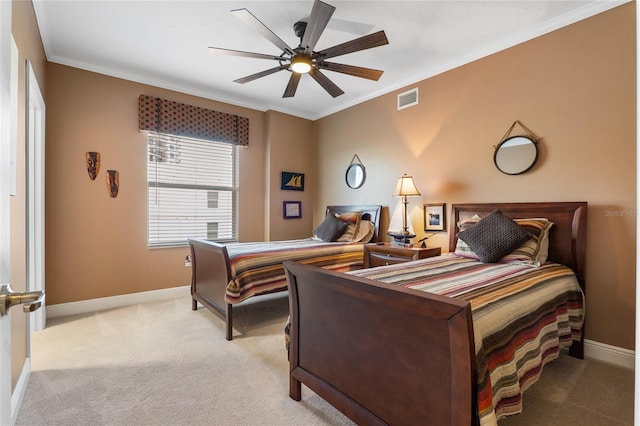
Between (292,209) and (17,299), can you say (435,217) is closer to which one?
(292,209)

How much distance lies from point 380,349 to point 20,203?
7.79 ft

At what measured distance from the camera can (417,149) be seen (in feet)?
12.1

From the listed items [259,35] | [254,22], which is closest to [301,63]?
[254,22]

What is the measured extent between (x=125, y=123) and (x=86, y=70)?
631 millimetres

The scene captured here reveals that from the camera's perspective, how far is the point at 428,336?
1165 mm

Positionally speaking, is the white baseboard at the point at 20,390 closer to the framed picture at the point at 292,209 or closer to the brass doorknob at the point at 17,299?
the brass doorknob at the point at 17,299

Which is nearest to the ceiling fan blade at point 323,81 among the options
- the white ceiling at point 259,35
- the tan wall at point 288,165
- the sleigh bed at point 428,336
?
the white ceiling at point 259,35

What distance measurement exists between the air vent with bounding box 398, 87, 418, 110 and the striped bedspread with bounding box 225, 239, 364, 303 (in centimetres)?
187

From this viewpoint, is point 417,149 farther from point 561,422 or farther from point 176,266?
point 176,266

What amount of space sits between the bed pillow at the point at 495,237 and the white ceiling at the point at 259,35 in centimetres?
162

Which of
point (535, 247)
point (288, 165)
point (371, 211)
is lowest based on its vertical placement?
point (535, 247)

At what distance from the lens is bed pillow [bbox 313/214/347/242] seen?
13.1 feet

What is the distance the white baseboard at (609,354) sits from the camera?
7.43 ft

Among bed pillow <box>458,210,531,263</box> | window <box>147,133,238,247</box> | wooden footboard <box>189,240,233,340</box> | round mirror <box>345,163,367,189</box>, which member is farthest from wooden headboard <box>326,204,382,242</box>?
wooden footboard <box>189,240,233,340</box>
